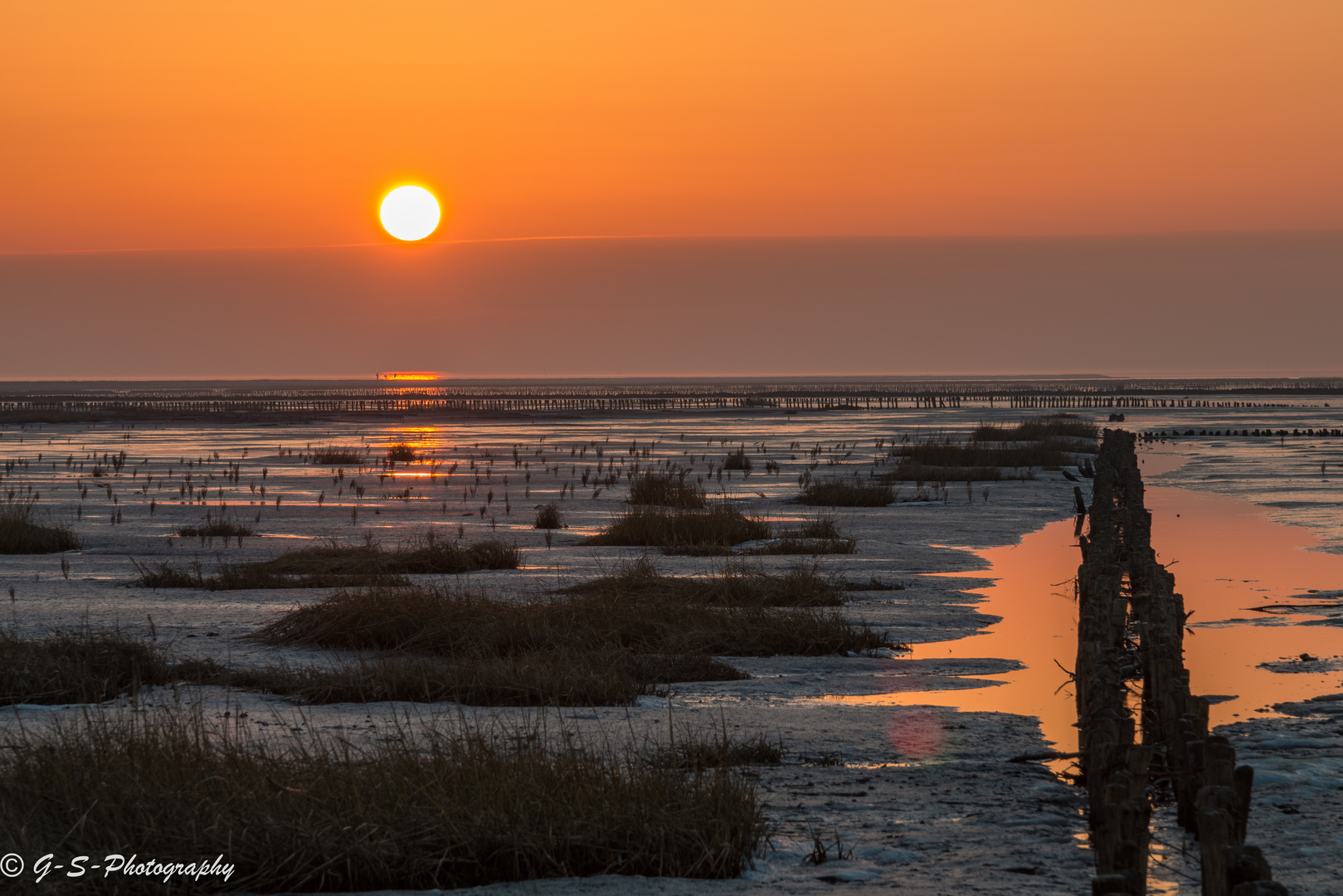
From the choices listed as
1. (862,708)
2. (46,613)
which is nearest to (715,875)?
(862,708)

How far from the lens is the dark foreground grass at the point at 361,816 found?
249 inches

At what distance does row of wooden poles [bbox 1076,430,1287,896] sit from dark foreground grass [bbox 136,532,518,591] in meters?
8.46

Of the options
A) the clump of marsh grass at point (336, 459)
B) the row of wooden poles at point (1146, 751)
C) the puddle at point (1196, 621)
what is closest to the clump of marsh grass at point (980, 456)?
the puddle at point (1196, 621)

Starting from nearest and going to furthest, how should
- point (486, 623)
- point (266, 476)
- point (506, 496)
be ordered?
1. point (486, 623)
2. point (506, 496)
3. point (266, 476)

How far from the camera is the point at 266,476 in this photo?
39.2 meters

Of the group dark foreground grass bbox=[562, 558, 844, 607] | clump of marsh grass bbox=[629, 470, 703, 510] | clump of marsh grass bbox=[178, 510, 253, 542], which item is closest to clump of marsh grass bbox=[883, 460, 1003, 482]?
clump of marsh grass bbox=[629, 470, 703, 510]

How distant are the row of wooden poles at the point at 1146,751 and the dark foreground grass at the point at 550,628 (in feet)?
9.03

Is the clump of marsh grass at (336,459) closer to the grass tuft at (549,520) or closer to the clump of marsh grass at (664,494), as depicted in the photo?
the clump of marsh grass at (664,494)

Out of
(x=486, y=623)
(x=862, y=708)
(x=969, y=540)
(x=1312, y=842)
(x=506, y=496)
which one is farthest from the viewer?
(x=506, y=496)

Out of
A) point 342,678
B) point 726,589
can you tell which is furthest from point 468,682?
point 726,589

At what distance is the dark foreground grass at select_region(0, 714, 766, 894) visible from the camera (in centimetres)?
631

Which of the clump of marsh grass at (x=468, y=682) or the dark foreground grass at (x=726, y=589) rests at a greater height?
the dark foreground grass at (x=726, y=589)

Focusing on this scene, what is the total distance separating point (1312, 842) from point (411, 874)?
15.5 ft

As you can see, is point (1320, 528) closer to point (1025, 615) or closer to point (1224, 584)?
point (1224, 584)
